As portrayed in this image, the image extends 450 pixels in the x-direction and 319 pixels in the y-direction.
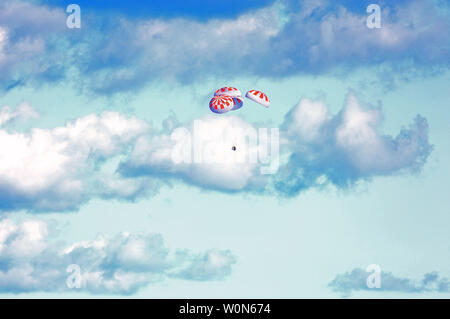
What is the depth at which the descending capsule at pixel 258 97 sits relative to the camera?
118 m

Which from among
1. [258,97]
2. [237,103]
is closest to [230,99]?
[237,103]

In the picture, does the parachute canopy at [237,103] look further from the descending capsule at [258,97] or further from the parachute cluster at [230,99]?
the descending capsule at [258,97]

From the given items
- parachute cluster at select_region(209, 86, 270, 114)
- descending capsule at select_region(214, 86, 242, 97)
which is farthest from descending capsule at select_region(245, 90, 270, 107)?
descending capsule at select_region(214, 86, 242, 97)

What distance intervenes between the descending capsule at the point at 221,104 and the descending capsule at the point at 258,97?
3609mm

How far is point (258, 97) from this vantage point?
118 metres

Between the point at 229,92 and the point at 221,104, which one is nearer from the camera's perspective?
the point at 221,104

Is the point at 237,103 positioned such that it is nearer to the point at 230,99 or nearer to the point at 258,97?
the point at 230,99

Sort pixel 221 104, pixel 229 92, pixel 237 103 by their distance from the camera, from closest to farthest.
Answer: pixel 221 104 < pixel 229 92 < pixel 237 103

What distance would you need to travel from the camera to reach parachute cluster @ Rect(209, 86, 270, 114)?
385ft

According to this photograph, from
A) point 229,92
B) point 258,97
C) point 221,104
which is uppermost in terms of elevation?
point 229,92

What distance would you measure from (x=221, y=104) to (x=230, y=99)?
2.25 m
